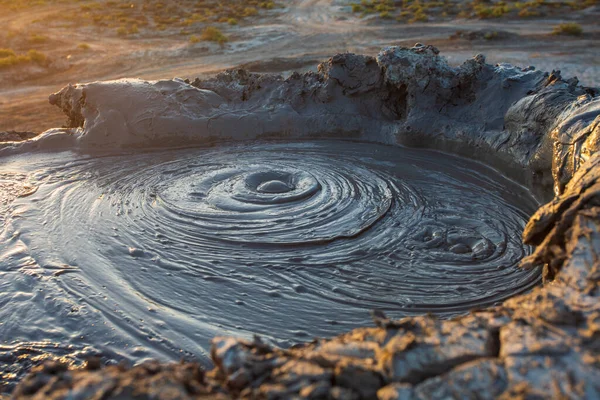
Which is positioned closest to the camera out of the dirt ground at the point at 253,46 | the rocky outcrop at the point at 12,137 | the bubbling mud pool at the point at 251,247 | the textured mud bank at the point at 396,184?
the textured mud bank at the point at 396,184

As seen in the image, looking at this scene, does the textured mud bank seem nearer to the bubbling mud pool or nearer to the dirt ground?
the bubbling mud pool

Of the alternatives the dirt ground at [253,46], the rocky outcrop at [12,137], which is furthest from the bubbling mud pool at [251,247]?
the dirt ground at [253,46]

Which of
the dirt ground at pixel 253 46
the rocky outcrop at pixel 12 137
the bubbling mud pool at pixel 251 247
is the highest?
the dirt ground at pixel 253 46

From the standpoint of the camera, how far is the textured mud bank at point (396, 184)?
1.81 metres

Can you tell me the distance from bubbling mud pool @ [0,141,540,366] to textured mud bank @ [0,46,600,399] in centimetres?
6

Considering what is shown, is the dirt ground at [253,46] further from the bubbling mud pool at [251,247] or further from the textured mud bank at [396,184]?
the bubbling mud pool at [251,247]

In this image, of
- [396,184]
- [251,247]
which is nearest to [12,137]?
[251,247]

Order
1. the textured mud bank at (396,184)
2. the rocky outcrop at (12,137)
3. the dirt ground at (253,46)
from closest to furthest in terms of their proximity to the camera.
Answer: the textured mud bank at (396,184), the rocky outcrop at (12,137), the dirt ground at (253,46)

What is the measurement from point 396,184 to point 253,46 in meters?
11.0

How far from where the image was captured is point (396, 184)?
5.11 metres

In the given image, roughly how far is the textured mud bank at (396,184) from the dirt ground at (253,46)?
12.5 feet

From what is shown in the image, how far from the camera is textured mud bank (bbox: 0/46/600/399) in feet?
5.94

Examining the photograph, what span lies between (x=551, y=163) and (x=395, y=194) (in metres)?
1.32

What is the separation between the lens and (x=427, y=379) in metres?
1.81
